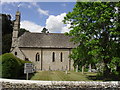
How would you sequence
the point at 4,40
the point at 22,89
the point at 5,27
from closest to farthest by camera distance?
1. the point at 22,89
2. the point at 4,40
3. the point at 5,27

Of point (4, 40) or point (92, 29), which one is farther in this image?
point (4, 40)

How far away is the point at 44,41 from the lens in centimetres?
Answer: 3769

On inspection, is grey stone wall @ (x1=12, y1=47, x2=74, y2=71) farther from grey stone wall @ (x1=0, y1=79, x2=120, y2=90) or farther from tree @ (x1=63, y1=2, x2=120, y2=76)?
grey stone wall @ (x1=0, y1=79, x2=120, y2=90)

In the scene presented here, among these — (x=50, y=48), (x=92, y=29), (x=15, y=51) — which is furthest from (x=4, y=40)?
(x=92, y=29)

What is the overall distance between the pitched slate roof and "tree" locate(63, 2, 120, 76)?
21623 mm

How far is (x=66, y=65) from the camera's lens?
36.4m

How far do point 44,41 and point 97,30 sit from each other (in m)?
24.3

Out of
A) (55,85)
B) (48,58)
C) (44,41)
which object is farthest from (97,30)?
(44,41)

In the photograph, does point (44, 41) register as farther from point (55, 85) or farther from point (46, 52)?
point (55, 85)

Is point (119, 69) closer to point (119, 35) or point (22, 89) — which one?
point (119, 35)

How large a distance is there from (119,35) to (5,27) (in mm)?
41488

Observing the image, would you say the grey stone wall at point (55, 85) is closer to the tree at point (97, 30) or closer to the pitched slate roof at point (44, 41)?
the tree at point (97, 30)

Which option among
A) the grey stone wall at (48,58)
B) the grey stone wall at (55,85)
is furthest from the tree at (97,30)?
the grey stone wall at (48,58)

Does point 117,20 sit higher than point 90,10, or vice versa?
point 90,10
